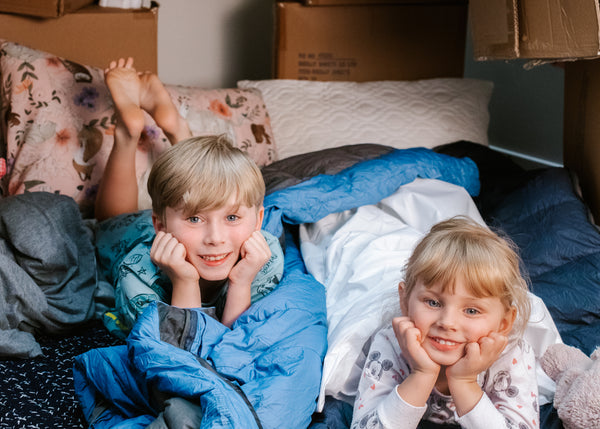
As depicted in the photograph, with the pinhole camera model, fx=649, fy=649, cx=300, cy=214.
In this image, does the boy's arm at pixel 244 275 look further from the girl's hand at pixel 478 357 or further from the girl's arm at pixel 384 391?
the girl's hand at pixel 478 357

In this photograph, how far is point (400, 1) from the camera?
1996 mm

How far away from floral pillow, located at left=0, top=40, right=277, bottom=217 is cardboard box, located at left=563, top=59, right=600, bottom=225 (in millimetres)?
933

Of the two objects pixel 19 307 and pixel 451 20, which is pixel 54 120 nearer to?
pixel 19 307

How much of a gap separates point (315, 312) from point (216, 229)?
22 cm

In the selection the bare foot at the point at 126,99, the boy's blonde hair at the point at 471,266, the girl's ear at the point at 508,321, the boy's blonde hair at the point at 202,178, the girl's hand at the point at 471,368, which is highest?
the bare foot at the point at 126,99

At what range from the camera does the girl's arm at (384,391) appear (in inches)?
34.2

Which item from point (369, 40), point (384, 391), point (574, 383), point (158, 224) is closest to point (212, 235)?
point (158, 224)

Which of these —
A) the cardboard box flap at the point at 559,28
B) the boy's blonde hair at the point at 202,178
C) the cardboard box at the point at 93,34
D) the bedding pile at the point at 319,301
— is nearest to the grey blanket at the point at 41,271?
the bedding pile at the point at 319,301

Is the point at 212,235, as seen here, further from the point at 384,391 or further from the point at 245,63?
the point at 245,63

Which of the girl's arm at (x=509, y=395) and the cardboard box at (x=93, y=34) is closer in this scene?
the girl's arm at (x=509, y=395)

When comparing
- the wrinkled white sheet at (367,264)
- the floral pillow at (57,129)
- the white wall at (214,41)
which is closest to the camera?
the wrinkled white sheet at (367,264)

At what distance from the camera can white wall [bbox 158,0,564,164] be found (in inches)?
85.7

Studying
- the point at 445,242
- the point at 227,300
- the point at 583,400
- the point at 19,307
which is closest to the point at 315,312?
the point at 227,300

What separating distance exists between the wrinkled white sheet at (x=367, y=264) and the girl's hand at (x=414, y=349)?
0.15m
